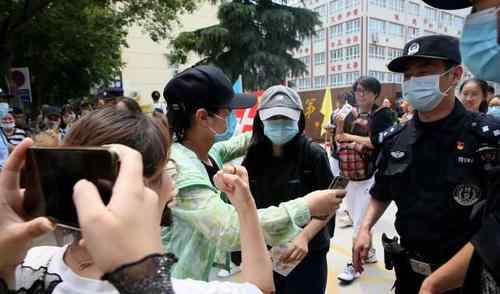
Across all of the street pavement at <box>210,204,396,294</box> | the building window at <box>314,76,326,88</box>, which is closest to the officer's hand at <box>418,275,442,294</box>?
the street pavement at <box>210,204,396,294</box>

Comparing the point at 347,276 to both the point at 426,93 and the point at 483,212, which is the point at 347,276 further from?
the point at 483,212

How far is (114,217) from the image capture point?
562mm

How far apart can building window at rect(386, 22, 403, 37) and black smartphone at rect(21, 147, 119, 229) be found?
33.7m

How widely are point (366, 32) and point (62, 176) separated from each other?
31.8 metres

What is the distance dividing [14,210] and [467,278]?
1.26m

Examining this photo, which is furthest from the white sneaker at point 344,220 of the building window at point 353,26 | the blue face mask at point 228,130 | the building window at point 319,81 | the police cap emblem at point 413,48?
the building window at point 319,81

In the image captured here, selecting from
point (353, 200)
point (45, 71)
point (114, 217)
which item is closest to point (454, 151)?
point (114, 217)

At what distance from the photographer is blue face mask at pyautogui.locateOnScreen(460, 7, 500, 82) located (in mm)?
1229

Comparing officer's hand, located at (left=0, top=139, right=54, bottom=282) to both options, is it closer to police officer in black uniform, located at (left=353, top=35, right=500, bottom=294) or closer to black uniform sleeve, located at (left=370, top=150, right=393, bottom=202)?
police officer in black uniform, located at (left=353, top=35, right=500, bottom=294)

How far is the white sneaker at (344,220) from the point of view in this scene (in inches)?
217

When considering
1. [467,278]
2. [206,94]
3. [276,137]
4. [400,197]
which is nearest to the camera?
[467,278]

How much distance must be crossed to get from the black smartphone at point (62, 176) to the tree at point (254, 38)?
1751 centimetres

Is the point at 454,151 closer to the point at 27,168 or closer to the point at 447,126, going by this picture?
the point at 447,126

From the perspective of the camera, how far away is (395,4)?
31422mm
